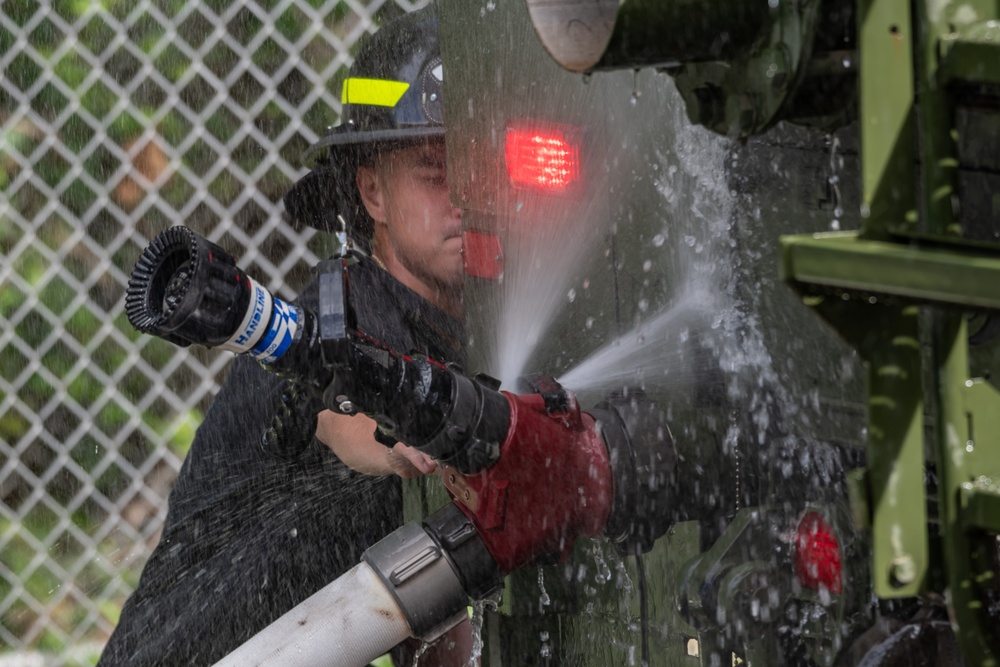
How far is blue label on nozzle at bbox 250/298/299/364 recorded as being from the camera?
1433mm

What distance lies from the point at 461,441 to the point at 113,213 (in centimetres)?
232

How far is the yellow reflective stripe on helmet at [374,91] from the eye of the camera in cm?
276

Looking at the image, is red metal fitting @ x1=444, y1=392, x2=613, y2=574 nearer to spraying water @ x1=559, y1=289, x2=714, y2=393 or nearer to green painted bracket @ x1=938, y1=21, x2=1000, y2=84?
spraying water @ x1=559, y1=289, x2=714, y2=393

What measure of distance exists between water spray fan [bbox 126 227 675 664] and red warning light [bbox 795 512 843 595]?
0.22 metres

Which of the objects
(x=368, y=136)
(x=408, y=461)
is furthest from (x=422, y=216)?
(x=408, y=461)

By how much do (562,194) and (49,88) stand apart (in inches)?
84.0

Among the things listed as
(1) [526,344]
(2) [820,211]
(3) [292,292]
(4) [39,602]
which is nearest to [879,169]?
(2) [820,211]

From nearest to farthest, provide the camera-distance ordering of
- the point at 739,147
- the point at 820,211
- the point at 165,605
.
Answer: the point at 820,211, the point at 739,147, the point at 165,605

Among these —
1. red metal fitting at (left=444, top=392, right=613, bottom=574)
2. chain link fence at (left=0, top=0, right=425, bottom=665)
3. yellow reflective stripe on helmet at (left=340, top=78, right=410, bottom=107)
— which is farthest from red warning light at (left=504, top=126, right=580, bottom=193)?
chain link fence at (left=0, top=0, right=425, bottom=665)

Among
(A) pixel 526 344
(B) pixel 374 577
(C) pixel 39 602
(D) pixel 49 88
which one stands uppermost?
(D) pixel 49 88

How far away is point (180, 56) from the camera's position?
11.6 ft

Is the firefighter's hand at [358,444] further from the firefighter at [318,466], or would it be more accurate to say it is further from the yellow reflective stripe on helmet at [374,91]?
the yellow reflective stripe on helmet at [374,91]

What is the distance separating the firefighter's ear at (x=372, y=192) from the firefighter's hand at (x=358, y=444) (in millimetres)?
620

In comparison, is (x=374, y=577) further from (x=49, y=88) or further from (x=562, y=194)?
(x=49, y=88)
